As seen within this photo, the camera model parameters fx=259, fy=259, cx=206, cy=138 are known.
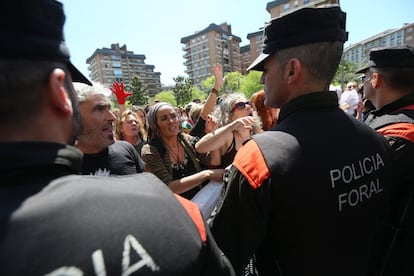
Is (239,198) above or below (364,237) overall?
above

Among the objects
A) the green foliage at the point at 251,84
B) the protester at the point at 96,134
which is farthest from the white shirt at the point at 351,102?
the green foliage at the point at 251,84

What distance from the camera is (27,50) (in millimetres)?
737

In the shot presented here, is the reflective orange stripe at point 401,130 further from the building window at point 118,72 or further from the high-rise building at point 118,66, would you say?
the building window at point 118,72

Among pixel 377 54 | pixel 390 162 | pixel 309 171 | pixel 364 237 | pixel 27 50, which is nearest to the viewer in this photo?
pixel 27 50

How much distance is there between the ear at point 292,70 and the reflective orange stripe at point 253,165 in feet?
1.45

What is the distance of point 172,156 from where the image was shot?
3037 mm

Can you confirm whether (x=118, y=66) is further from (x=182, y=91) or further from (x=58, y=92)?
(x=58, y=92)

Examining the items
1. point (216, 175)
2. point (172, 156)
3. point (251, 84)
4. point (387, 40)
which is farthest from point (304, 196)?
point (387, 40)

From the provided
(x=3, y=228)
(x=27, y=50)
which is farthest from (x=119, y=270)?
(x=27, y=50)

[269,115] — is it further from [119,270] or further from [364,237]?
[119,270]

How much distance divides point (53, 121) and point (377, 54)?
7.93 feet

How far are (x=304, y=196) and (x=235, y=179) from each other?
33 centimetres

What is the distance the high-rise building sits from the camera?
305 feet

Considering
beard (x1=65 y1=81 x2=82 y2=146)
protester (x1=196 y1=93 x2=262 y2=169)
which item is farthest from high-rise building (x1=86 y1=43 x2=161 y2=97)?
beard (x1=65 y1=81 x2=82 y2=146)
